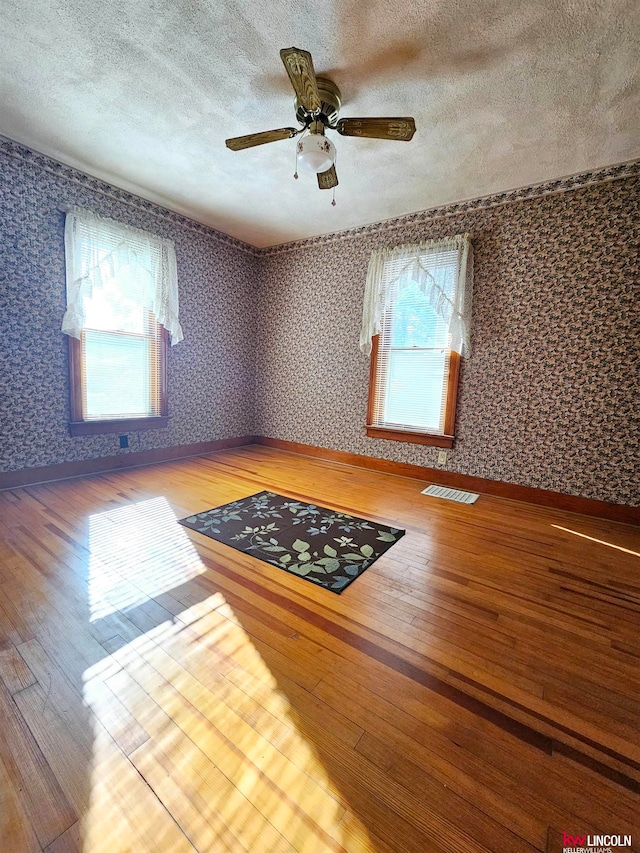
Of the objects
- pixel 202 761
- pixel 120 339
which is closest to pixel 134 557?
pixel 202 761

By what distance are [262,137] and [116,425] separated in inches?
117

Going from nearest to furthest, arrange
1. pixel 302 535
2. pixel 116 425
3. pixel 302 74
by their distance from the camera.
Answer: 1. pixel 302 74
2. pixel 302 535
3. pixel 116 425

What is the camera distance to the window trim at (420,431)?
355cm

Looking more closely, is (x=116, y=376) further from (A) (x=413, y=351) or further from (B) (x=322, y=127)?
(A) (x=413, y=351)

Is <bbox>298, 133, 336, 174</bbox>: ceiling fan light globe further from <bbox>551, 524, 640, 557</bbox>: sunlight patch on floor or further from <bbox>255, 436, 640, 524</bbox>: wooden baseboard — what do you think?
<bbox>551, 524, 640, 557</bbox>: sunlight patch on floor

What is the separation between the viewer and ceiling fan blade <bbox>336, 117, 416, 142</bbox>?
1955 mm

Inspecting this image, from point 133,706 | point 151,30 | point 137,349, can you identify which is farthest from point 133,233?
point 133,706

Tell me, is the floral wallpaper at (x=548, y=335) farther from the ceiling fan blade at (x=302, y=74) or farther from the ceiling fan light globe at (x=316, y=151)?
the ceiling fan blade at (x=302, y=74)

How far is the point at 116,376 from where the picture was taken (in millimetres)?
3637

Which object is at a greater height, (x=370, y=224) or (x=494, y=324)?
(x=370, y=224)

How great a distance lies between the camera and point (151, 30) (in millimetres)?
1790

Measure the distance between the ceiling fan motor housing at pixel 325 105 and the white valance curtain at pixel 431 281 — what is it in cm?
173

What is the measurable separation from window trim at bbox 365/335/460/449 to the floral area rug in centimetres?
146

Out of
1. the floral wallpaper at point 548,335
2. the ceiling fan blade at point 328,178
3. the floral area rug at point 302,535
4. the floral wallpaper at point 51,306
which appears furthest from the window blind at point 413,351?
the floral wallpaper at point 51,306
